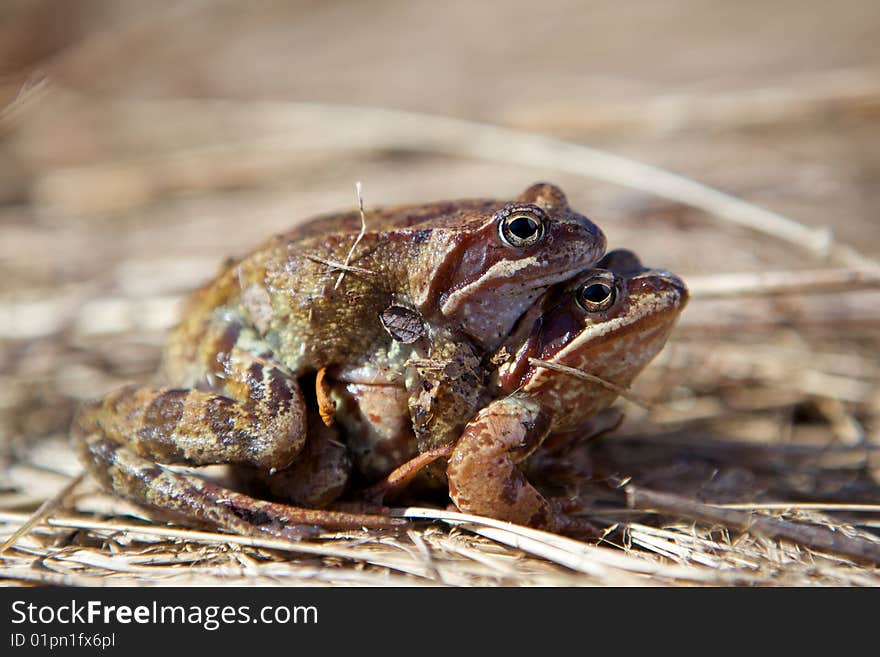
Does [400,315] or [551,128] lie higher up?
[551,128]

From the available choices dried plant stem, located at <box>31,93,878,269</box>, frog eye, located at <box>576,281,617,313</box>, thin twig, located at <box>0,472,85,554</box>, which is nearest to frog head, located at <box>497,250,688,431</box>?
frog eye, located at <box>576,281,617,313</box>

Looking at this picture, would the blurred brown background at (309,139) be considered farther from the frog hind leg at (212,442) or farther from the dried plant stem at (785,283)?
the frog hind leg at (212,442)

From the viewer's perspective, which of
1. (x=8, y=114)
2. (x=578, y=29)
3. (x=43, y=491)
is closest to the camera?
(x=43, y=491)

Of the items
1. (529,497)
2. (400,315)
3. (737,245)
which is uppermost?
(737,245)

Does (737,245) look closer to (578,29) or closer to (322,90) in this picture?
(322,90)

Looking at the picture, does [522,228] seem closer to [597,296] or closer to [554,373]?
[597,296]

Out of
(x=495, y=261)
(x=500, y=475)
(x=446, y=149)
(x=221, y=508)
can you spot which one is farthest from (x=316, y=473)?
(x=446, y=149)
